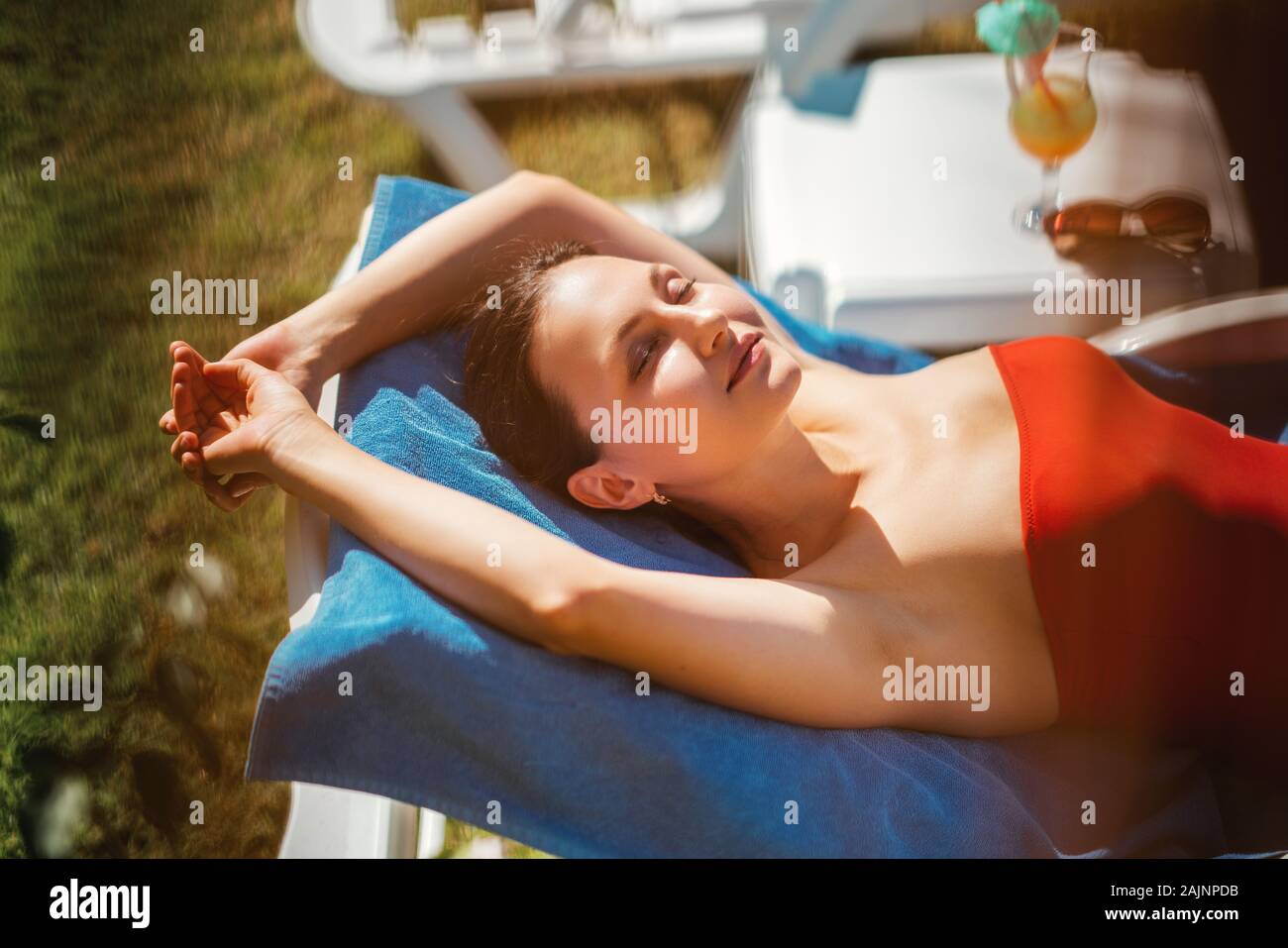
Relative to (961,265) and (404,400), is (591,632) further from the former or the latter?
(961,265)

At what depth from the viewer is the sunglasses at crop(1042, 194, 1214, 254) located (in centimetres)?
138

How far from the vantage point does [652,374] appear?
3.19ft

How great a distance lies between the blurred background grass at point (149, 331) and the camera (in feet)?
3.55

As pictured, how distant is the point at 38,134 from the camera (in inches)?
47.8

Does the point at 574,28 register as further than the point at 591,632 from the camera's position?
Yes

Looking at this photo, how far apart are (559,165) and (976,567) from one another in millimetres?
989

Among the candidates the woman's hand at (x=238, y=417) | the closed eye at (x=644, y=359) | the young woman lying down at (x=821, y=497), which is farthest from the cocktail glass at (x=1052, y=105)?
the woman's hand at (x=238, y=417)

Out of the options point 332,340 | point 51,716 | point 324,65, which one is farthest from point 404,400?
point 324,65

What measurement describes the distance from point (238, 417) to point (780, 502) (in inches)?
20.2

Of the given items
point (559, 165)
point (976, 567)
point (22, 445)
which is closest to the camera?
point (976, 567)

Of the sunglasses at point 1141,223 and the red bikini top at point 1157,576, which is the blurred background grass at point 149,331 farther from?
the red bikini top at point 1157,576

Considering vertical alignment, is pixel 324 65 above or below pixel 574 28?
below

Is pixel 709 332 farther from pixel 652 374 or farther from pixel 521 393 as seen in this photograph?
pixel 521 393

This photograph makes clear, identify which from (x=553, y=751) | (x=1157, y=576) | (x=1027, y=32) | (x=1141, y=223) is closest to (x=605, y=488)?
(x=553, y=751)
